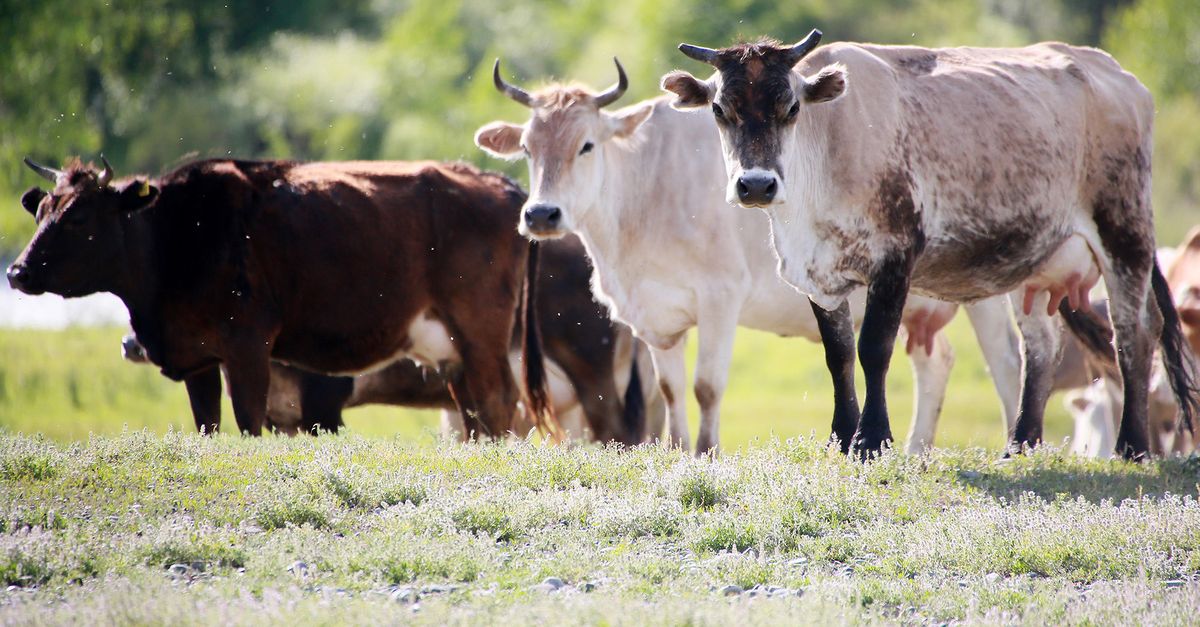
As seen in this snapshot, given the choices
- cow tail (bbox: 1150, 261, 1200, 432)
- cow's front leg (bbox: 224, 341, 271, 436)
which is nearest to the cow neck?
cow's front leg (bbox: 224, 341, 271, 436)

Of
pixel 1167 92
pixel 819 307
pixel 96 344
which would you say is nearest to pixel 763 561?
pixel 819 307

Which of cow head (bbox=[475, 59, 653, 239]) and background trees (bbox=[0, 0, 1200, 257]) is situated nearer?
cow head (bbox=[475, 59, 653, 239])

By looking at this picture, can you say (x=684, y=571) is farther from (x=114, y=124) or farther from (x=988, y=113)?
(x=114, y=124)

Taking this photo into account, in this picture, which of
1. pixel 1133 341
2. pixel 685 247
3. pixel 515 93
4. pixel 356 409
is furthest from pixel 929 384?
pixel 356 409

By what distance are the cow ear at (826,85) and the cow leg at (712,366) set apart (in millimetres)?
2095

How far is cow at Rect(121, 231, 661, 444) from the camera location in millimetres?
12625

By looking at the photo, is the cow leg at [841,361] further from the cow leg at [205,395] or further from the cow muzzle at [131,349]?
the cow muzzle at [131,349]

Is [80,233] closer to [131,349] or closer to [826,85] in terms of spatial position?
[131,349]

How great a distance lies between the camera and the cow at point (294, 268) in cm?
1063

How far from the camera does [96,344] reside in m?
25.6

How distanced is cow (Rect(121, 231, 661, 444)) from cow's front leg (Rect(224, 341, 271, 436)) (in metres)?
1.88

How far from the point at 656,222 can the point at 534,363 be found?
160 cm

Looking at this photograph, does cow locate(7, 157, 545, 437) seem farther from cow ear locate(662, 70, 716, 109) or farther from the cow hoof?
the cow hoof

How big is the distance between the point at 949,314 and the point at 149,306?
598 cm
